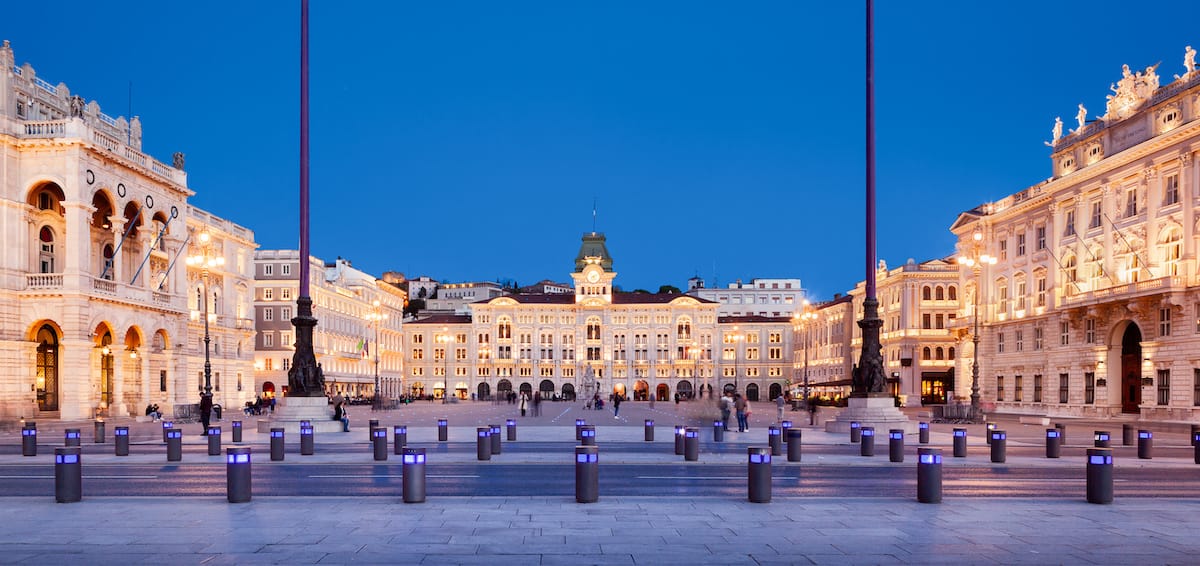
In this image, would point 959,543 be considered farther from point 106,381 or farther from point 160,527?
point 106,381

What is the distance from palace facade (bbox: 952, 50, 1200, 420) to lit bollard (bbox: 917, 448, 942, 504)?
40.2 meters

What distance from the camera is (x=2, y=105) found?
49500 millimetres

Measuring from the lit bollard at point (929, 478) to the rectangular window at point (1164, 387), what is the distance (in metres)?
42.4

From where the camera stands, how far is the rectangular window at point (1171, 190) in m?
50.4

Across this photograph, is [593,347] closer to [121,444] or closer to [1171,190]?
[1171,190]

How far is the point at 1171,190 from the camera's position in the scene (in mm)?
51000

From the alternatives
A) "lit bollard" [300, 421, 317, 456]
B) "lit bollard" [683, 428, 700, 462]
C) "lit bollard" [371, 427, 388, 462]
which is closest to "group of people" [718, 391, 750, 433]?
"lit bollard" [683, 428, 700, 462]

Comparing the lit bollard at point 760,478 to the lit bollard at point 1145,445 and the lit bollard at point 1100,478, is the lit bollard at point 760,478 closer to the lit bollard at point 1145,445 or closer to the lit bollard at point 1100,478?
the lit bollard at point 1100,478

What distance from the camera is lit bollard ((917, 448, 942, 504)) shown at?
15312mm

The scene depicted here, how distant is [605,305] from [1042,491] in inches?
5522

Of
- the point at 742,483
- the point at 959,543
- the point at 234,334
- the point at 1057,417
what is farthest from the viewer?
the point at 234,334

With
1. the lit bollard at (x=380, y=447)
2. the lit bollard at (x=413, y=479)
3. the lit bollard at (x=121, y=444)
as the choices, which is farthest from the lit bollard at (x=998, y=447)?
the lit bollard at (x=121, y=444)

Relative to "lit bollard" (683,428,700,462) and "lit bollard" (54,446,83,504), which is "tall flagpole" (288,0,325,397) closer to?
"lit bollard" (683,428,700,462)

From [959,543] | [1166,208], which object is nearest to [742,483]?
[959,543]
